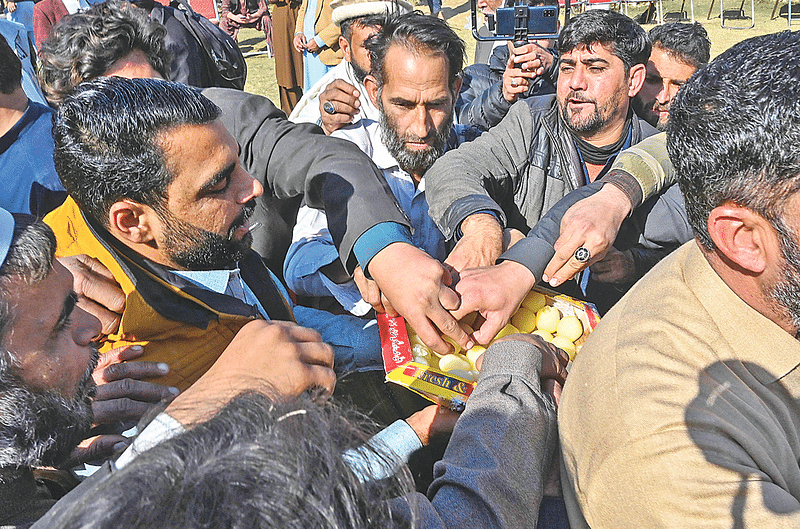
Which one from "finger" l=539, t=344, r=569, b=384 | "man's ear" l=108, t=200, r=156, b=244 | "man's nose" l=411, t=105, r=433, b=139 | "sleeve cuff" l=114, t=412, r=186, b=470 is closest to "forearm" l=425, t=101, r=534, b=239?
"man's nose" l=411, t=105, r=433, b=139

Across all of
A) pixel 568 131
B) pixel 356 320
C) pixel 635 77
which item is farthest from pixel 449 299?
pixel 635 77

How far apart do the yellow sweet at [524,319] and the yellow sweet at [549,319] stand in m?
0.02

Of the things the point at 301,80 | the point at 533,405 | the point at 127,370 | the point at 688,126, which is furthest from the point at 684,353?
the point at 301,80

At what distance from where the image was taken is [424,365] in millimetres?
1757

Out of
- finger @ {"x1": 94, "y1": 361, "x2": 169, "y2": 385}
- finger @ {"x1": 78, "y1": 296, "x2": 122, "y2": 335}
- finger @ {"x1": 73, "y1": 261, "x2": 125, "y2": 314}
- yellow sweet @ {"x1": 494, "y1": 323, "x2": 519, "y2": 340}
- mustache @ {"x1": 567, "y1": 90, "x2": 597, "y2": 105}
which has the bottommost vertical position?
yellow sweet @ {"x1": 494, "y1": 323, "x2": 519, "y2": 340}

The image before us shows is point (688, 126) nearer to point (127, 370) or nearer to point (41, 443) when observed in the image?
point (127, 370)

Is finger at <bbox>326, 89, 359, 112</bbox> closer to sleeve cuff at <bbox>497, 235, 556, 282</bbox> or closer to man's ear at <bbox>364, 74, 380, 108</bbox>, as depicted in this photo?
man's ear at <bbox>364, 74, 380, 108</bbox>

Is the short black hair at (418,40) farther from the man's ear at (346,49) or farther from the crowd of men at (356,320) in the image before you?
the man's ear at (346,49)

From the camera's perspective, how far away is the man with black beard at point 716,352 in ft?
3.74

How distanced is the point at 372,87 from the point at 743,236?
2349 mm

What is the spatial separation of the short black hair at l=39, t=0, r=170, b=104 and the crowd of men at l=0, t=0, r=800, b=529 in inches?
0.7

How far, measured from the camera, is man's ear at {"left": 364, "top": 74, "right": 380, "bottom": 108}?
3250mm

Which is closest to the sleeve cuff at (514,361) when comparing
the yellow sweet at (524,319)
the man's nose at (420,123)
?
the yellow sweet at (524,319)

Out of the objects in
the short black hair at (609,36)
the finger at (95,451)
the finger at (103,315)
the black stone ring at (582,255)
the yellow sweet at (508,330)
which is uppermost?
the short black hair at (609,36)
